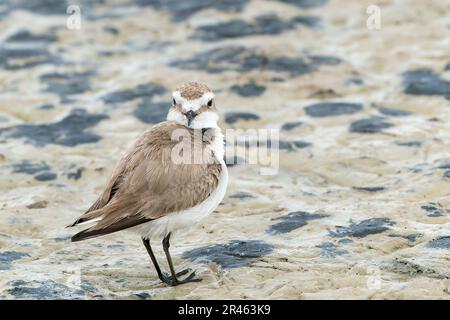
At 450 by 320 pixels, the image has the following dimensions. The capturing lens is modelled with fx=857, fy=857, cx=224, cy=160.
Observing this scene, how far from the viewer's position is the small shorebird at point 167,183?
308 inches

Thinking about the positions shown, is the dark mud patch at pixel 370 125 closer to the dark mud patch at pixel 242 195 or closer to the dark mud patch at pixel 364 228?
the dark mud patch at pixel 242 195

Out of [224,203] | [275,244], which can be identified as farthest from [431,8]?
[275,244]

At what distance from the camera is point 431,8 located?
54.8 ft

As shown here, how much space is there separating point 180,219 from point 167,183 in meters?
0.36

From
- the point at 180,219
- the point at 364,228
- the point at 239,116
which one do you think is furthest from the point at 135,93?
the point at 180,219

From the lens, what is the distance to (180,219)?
8.06 m

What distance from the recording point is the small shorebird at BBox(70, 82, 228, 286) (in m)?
7.82

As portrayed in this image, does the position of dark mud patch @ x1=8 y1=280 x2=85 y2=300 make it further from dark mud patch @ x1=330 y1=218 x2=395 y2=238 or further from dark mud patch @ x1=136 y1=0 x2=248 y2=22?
dark mud patch @ x1=136 y1=0 x2=248 y2=22

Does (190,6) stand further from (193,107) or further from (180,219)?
(180,219)

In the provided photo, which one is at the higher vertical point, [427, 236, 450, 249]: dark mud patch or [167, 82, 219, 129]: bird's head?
[167, 82, 219, 129]: bird's head

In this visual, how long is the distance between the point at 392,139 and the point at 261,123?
2099 millimetres

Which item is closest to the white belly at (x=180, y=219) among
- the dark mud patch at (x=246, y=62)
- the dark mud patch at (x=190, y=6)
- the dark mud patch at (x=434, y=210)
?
the dark mud patch at (x=434, y=210)

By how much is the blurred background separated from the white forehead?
1.51 m

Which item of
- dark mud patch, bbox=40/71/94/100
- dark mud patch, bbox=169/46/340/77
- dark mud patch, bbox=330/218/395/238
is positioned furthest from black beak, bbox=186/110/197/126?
dark mud patch, bbox=169/46/340/77
